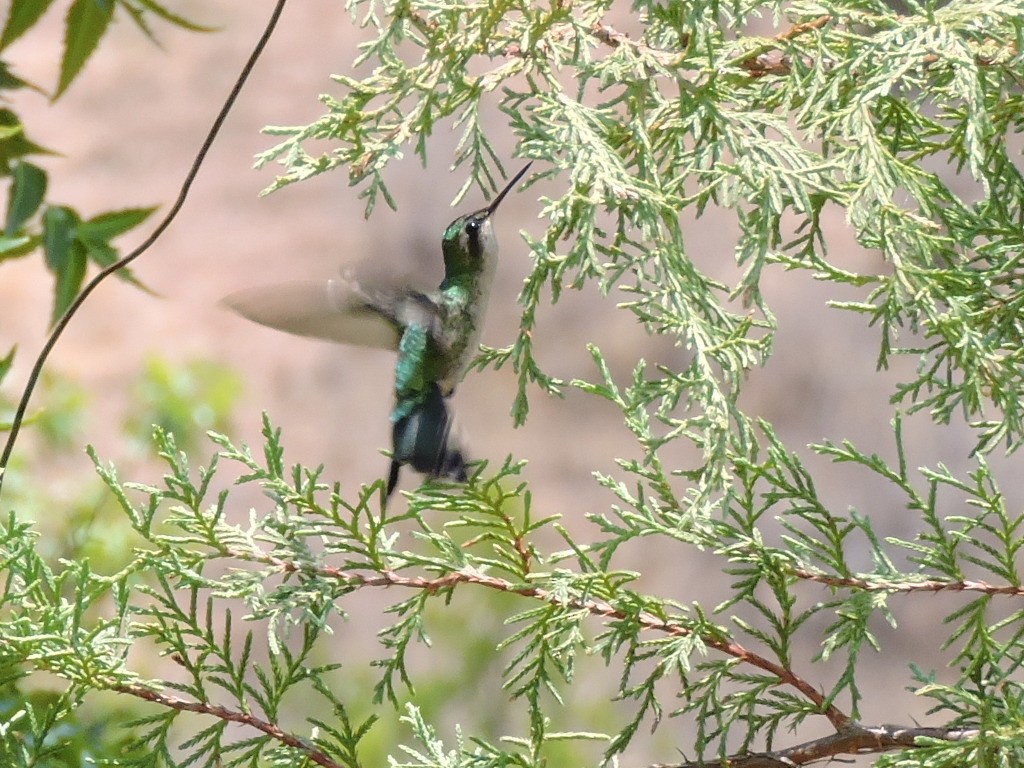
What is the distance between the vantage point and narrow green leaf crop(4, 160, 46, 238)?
1021 millimetres

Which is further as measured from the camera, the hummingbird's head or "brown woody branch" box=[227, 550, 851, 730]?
the hummingbird's head

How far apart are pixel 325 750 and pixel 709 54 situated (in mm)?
483

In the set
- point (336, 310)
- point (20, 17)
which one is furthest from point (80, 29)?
point (336, 310)

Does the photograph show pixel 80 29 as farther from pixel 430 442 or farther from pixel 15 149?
pixel 430 442

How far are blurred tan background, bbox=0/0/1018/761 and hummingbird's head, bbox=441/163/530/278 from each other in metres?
1.70

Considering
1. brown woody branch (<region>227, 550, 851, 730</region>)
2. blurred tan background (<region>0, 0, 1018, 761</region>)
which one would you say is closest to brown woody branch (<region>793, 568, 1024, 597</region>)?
brown woody branch (<region>227, 550, 851, 730</region>)

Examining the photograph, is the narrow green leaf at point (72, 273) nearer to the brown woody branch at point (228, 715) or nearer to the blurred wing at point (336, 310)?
the blurred wing at point (336, 310)

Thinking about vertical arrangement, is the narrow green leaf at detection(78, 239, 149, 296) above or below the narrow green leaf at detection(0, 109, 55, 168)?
below

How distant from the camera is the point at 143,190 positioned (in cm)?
352

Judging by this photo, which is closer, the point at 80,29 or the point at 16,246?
the point at 16,246

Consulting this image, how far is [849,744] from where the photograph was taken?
2.14ft

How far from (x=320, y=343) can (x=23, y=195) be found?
232 cm

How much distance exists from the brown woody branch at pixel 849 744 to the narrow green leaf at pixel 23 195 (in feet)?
2.55

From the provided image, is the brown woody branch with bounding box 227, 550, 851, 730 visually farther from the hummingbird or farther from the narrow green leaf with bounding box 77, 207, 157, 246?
the narrow green leaf with bounding box 77, 207, 157, 246
